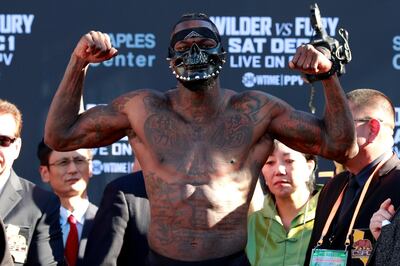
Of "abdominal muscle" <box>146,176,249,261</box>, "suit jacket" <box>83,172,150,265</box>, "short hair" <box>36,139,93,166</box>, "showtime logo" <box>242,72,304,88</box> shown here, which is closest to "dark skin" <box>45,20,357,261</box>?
"abdominal muscle" <box>146,176,249,261</box>

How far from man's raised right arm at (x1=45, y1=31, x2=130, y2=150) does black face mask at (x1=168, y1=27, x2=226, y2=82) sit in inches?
12.6

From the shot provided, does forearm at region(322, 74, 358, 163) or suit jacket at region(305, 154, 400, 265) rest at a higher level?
forearm at region(322, 74, 358, 163)

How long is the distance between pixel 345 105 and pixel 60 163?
Result: 2485mm

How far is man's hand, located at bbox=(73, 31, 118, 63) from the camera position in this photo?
15.9 feet

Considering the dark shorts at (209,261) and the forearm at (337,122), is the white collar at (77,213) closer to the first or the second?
the dark shorts at (209,261)

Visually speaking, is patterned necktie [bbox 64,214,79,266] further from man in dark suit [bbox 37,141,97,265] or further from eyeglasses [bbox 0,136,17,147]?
eyeglasses [bbox 0,136,17,147]

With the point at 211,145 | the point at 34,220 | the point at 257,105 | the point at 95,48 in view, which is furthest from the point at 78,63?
the point at 34,220

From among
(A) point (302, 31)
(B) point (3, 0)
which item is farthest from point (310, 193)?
(B) point (3, 0)

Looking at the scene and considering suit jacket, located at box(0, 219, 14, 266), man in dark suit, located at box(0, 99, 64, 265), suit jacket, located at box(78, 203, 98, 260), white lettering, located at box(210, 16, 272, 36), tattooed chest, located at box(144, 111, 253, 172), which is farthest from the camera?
white lettering, located at box(210, 16, 272, 36)

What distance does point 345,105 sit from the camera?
4.82 meters

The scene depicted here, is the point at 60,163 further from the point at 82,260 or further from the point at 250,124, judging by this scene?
the point at 250,124

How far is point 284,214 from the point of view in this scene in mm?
6234

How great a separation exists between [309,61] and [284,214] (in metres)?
1.68

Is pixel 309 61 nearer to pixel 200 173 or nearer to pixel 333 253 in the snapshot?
pixel 200 173
